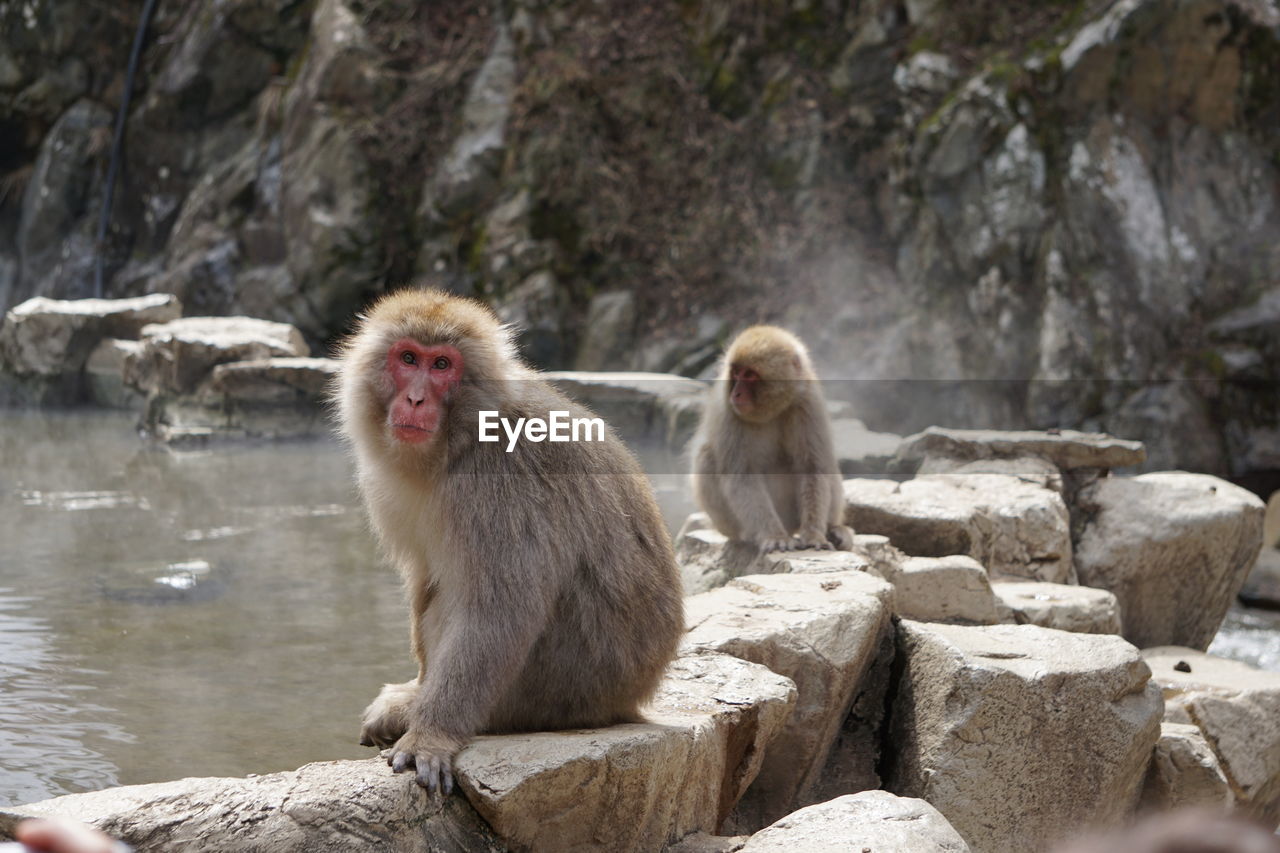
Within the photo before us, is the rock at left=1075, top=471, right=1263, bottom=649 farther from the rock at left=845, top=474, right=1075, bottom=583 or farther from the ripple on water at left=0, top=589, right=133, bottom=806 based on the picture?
the ripple on water at left=0, top=589, right=133, bottom=806

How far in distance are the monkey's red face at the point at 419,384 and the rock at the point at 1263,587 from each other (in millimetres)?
6006

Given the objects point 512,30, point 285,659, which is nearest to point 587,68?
point 512,30

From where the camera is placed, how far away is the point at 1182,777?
12.5 ft

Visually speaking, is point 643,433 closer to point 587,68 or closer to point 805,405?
point 805,405

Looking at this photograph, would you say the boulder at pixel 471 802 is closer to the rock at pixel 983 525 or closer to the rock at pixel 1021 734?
the rock at pixel 1021 734

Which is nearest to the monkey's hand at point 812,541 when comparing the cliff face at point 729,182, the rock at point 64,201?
the cliff face at point 729,182

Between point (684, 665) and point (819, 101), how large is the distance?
9.92 metres

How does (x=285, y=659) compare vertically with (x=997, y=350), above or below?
below

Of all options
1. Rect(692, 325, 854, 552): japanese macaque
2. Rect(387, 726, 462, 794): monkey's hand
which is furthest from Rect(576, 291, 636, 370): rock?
Rect(387, 726, 462, 794): monkey's hand

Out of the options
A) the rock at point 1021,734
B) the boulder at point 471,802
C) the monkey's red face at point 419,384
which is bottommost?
the rock at point 1021,734

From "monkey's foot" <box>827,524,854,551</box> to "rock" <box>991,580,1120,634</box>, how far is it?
0.58m

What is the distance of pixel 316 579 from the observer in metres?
5.85

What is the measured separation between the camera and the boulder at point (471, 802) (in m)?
2.27

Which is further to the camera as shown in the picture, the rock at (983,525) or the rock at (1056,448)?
the rock at (1056,448)
